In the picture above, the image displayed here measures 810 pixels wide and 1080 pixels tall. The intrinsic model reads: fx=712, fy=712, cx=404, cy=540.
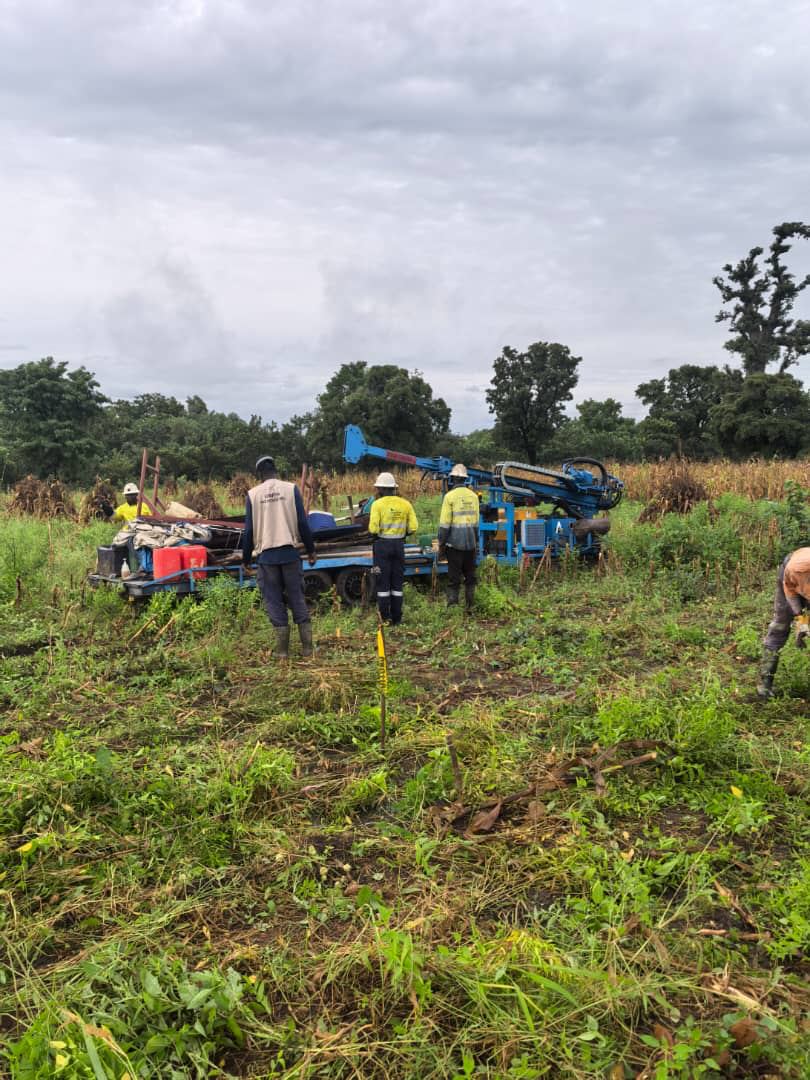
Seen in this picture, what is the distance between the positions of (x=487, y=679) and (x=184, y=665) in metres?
2.78

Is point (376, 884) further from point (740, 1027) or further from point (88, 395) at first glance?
point (88, 395)

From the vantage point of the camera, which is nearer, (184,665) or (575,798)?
(575,798)

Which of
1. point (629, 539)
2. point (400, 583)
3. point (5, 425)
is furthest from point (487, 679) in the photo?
point (5, 425)

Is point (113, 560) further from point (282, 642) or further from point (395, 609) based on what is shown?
point (395, 609)

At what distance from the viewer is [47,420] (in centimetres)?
2584

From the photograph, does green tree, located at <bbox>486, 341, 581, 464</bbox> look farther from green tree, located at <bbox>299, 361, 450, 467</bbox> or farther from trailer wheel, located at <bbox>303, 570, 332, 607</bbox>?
trailer wheel, located at <bbox>303, 570, 332, 607</bbox>

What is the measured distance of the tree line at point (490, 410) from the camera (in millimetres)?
26188

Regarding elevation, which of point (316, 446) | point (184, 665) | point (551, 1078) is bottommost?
point (551, 1078)

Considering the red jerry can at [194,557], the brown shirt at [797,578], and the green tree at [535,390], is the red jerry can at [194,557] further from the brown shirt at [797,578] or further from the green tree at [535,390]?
the green tree at [535,390]

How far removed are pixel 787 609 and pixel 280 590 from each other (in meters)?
4.50

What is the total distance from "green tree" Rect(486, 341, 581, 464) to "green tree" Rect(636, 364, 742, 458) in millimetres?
4850

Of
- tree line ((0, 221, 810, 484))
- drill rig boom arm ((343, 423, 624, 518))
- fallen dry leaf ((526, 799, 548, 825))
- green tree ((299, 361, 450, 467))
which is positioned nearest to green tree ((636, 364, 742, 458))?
tree line ((0, 221, 810, 484))

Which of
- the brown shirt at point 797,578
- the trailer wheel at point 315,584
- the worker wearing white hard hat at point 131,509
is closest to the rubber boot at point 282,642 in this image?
the trailer wheel at point 315,584

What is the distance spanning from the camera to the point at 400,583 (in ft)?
27.7
